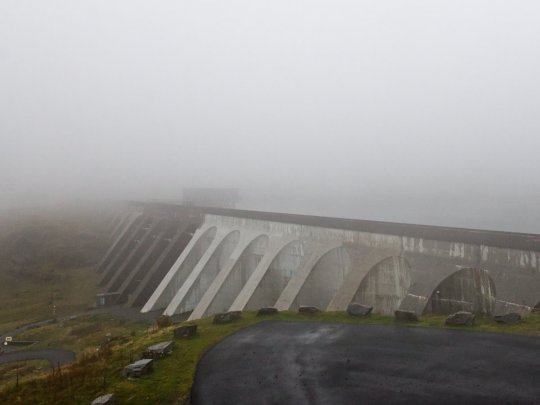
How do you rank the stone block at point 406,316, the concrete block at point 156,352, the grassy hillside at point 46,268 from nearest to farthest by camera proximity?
the concrete block at point 156,352 → the stone block at point 406,316 → the grassy hillside at point 46,268

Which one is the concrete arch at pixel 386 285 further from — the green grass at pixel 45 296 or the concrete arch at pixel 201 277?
the green grass at pixel 45 296

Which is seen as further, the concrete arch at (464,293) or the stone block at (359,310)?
the concrete arch at (464,293)

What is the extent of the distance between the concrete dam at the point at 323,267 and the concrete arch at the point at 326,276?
0.06m

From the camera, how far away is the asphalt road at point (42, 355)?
81.5 feet

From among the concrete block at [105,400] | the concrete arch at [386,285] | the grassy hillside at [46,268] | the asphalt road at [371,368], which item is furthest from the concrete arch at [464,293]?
the grassy hillside at [46,268]

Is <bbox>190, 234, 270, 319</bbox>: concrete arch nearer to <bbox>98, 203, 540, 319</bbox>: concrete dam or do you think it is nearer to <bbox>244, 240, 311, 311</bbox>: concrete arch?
<bbox>98, 203, 540, 319</bbox>: concrete dam

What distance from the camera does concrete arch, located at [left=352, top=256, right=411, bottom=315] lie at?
2306 cm

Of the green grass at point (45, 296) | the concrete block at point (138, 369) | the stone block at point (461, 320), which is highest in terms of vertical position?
the stone block at point (461, 320)

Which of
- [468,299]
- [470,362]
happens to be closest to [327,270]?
[468,299]

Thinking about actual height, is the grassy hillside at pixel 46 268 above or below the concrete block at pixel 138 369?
below

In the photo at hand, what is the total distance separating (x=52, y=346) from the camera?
27766mm

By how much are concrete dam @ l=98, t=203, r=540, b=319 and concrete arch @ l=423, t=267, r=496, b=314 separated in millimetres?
44

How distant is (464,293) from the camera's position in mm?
19859

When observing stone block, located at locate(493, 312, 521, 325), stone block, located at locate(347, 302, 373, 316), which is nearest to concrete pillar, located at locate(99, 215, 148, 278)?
stone block, located at locate(347, 302, 373, 316)
